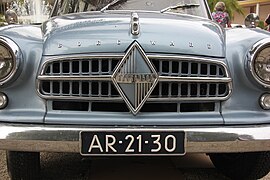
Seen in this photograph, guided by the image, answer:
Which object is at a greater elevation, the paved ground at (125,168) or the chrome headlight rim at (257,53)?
the chrome headlight rim at (257,53)

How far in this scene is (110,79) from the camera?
2.58 m

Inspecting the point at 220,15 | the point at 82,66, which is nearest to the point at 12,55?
the point at 82,66

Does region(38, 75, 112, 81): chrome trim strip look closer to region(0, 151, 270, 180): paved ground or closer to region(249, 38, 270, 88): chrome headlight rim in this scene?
region(249, 38, 270, 88): chrome headlight rim

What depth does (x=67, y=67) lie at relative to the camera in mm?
2652

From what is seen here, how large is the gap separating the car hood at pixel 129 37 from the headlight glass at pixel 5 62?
0.21 m

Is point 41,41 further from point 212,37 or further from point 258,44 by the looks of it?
point 258,44

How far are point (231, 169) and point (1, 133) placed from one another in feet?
6.25

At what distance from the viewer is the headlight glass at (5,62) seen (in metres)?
2.64

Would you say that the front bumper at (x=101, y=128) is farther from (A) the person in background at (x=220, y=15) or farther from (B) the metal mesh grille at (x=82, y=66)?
(A) the person in background at (x=220, y=15)

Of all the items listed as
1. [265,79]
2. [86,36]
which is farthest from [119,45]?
[265,79]

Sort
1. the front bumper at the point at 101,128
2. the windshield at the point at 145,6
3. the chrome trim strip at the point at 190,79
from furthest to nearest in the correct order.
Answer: the windshield at the point at 145,6, the chrome trim strip at the point at 190,79, the front bumper at the point at 101,128

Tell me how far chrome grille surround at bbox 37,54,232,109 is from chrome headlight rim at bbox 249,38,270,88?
158 millimetres

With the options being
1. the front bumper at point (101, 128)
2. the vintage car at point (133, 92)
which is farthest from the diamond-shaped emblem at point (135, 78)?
the front bumper at point (101, 128)

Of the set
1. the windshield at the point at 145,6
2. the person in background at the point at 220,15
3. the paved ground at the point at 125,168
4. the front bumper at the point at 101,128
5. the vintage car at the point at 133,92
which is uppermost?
the windshield at the point at 145,6
